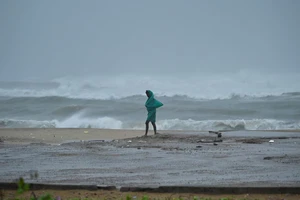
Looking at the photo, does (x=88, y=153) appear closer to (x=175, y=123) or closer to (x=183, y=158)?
(x=183, y=158)

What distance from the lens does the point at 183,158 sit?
40.0 ft

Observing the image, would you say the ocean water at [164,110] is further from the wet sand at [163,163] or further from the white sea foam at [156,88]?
the wet sand at [163,163]

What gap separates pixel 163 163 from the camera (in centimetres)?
1130

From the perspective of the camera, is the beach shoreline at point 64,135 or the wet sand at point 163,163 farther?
the beach shoreline at point 64,135

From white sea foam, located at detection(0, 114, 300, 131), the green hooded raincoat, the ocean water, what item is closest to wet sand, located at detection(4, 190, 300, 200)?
the green hooded raincoat

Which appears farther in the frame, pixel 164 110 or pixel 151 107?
pixel 164 110

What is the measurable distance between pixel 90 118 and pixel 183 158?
2265 cm

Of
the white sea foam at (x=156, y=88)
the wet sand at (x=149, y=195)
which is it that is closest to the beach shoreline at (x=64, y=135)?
the wet sand at (x=149, y=195)

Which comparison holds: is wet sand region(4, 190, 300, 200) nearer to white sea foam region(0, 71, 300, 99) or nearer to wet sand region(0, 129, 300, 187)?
wet sand region(0, 129, 300, 187)

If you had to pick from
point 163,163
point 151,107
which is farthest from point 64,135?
point 163,163

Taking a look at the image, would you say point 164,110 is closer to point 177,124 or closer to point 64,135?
point 177,124

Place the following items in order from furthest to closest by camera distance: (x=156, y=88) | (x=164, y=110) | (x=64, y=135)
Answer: (x=156, y=88) < (x=164, y=110) < (x=64, y=135)

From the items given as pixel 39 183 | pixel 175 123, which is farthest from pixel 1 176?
pixel 175 123

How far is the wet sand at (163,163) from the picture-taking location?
29.2 feet
